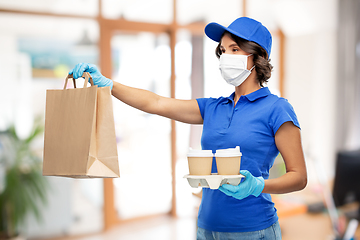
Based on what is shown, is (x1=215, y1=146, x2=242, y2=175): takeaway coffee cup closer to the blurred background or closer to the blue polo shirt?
the blue polo shirt

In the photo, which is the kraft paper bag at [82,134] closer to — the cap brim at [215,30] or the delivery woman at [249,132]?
the delivery woman at [249,132]

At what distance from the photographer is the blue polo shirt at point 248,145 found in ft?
3.73

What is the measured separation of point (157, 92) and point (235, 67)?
237 centimetres

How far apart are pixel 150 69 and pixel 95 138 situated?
249cm

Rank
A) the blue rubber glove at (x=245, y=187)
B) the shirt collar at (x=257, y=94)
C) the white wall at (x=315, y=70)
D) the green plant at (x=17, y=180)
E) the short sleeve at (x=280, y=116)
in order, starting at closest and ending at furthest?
the blue rubber glove at (x=245, y=187)
the short sleeve at (x=280, y=116)
the shirt collar at (x=257, y=94)
the green plant at (x=17, y=180)
the white wall at (x=315, y=70)

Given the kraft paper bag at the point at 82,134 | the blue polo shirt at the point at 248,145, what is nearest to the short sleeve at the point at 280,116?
the blue polo shirt at the point at 248,145

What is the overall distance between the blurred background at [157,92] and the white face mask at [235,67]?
1.16 meters

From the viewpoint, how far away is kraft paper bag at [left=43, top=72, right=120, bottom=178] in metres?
1.04

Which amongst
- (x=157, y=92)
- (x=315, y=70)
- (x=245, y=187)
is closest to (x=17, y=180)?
(x=157, y=92)

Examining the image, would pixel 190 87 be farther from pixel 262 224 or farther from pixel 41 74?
pixel 262 224

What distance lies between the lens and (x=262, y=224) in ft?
Answer: 3.80

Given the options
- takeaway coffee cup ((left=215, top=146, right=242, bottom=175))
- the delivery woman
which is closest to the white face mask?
the delivery woman

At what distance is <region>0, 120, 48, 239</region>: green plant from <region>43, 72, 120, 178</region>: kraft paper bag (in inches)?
65.5

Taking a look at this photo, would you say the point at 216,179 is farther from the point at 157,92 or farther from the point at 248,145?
the point at 157,92
